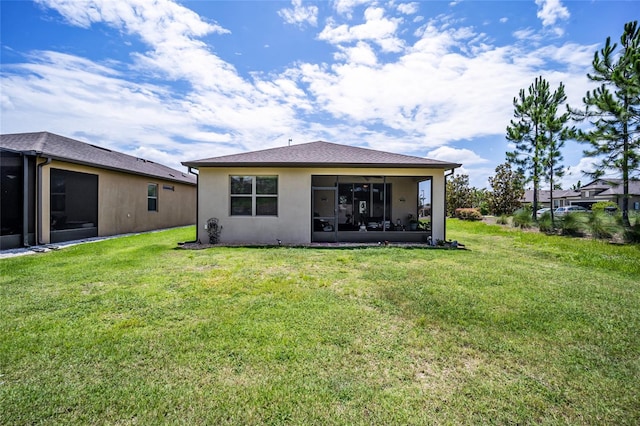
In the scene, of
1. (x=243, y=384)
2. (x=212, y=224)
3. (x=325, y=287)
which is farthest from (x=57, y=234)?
(x=243, y=384)

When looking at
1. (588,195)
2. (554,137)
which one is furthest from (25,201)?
(588,195)

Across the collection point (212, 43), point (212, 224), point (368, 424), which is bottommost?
point (368, 424)

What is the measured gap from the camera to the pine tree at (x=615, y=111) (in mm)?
11461

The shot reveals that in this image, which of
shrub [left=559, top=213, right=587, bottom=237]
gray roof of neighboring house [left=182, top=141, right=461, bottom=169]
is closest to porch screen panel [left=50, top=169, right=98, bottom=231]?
gray roof of neighboring house [left=182, top=141, right=461, bottom=169]

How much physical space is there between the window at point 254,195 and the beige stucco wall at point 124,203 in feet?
17.6

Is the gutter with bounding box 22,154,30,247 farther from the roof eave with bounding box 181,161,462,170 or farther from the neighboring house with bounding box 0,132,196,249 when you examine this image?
the roof eave with bounding box 181,161,462,170

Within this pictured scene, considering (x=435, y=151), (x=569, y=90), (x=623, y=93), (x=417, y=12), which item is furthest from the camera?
(x=435, y=151)

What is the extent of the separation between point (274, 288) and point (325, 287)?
33.2 inches

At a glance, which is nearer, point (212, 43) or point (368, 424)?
point (368, 424)

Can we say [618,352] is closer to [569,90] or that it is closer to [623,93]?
[623,93]

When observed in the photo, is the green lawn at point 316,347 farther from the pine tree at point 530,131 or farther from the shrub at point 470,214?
the shrub at point 470,214

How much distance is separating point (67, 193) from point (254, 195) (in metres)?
6.37

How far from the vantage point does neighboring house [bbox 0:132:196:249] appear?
8.56m

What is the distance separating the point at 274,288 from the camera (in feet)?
15.9
